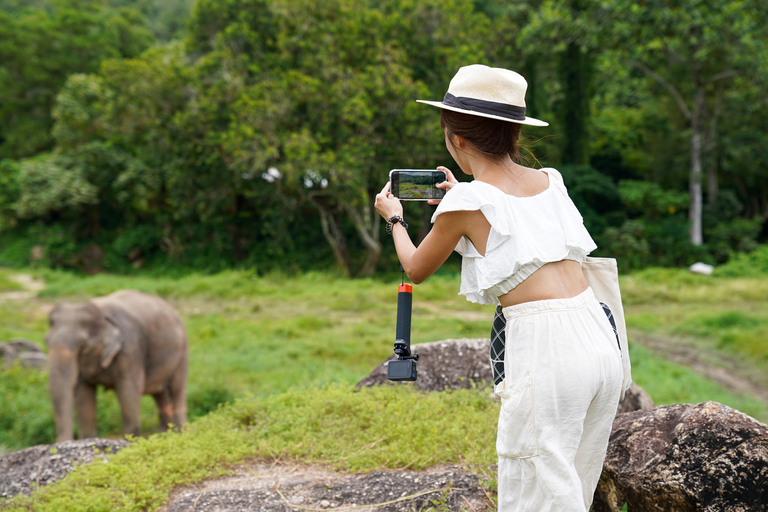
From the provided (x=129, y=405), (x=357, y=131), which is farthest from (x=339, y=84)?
(x=129, y=405)

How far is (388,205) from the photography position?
6.98 feet

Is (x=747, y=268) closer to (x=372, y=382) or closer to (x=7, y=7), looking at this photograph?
(x=372, y=382)

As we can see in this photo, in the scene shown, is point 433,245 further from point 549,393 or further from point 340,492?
point 340,492

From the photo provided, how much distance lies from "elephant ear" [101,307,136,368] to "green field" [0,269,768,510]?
4.37 feet

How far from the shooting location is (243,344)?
31.6 ft

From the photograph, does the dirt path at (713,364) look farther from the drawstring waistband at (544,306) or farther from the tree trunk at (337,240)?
the tree trunk at (337,240)

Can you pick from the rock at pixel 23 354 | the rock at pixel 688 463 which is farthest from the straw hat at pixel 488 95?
the rock at pixel 23 354

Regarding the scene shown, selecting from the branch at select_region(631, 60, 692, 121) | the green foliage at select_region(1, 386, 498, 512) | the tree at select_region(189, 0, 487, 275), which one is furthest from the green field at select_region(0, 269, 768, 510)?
the branch at select_region(631, 60, 692, 121)

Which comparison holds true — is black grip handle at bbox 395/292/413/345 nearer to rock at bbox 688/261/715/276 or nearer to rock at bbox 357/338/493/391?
rock at bbox 357/338/493/391

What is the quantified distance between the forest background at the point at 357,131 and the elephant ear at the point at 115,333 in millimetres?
8977

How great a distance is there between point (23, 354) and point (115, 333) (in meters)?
4.26

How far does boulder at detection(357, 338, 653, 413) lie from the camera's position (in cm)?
441

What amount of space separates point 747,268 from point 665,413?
15186mm

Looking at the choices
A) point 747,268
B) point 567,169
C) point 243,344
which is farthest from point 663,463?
point 567,169
